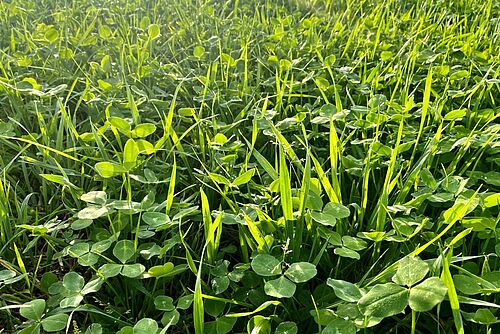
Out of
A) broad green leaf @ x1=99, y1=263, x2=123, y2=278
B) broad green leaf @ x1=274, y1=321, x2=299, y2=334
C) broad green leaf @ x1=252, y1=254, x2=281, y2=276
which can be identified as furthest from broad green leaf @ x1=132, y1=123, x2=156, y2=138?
broad green leaf @ x1=274, y1=321, x2=299, y2=334

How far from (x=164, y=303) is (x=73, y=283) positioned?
196mm

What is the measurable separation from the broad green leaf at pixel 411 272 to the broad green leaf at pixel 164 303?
0.46m

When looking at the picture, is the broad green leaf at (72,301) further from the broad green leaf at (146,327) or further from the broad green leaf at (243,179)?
the broad green leaf at (243,179)

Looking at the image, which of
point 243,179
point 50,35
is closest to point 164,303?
point 243,179

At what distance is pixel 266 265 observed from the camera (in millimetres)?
1051

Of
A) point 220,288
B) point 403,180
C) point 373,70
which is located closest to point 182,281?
point 220,288

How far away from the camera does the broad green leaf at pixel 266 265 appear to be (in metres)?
1.03

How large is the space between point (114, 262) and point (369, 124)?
851mm

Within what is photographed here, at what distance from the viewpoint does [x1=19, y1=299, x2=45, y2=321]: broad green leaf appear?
1.02 metres

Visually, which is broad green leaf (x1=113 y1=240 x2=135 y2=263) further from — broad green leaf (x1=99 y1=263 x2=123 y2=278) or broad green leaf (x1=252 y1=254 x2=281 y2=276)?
broad green leaf (x1=252 y1=254 x2=281 y2=276)

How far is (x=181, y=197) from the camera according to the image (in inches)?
56.8

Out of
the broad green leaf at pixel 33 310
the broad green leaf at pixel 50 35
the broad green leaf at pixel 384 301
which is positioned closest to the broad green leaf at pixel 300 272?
the broad green leaf at pixel 384 301

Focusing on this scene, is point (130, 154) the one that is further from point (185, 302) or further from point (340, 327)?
point (340, 327)

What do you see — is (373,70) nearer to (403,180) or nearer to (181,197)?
(403,180)
